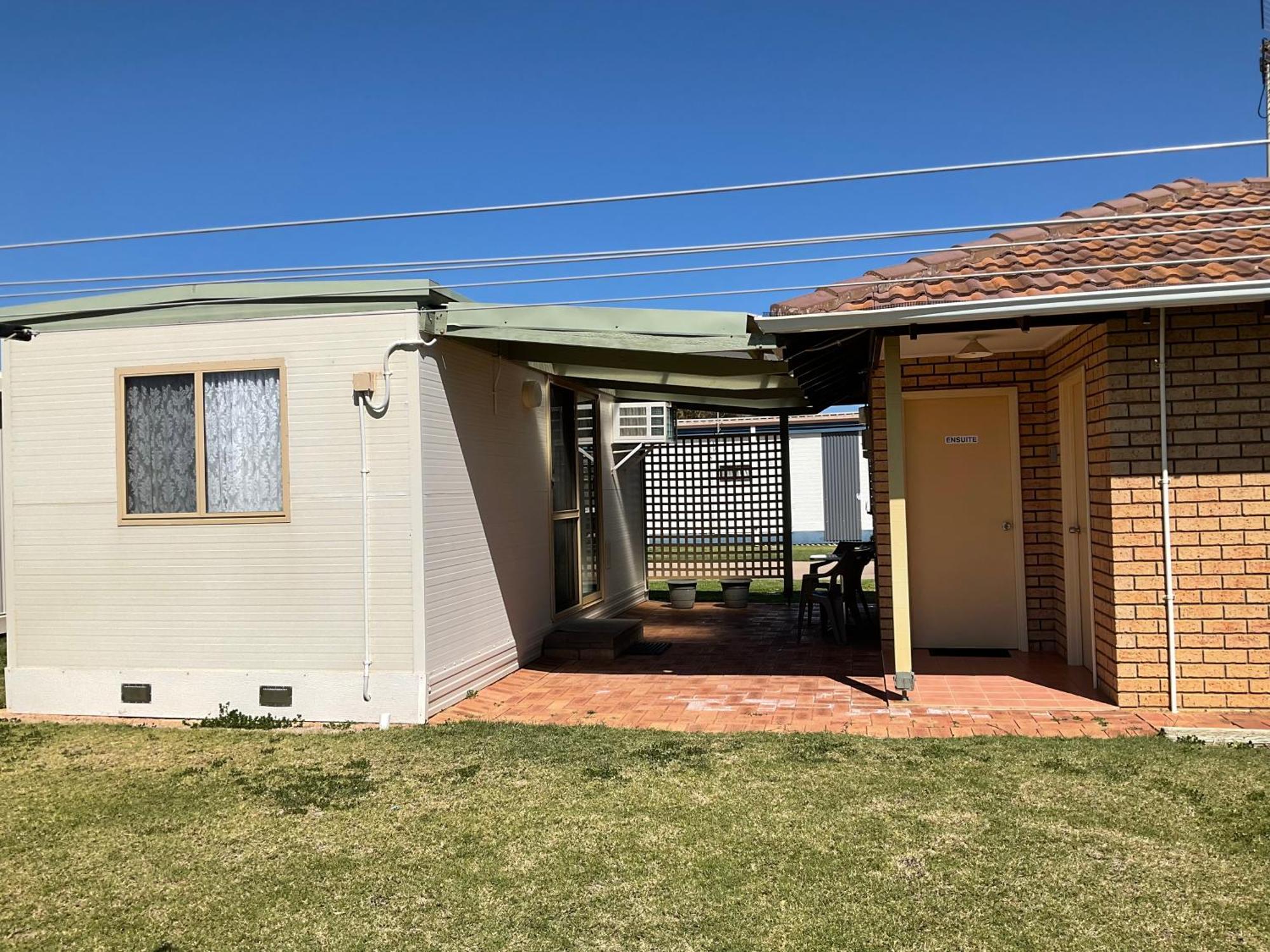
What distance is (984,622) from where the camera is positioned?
868 centimetres

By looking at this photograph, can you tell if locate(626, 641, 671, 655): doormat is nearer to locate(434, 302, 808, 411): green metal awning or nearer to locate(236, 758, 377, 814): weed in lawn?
locate(434, 302, 808, 411): green metal awning

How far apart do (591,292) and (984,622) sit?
497 centimetres

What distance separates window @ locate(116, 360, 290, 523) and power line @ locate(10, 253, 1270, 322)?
53cm

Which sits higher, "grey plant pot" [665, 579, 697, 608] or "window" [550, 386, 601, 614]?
"window" [550, 386, 601, 614]

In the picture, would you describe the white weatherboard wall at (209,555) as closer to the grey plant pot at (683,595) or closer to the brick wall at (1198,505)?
the brick wall at (1198,505)

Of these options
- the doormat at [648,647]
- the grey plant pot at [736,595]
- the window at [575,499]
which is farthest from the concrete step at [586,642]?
the grey plant pot at [736,595]

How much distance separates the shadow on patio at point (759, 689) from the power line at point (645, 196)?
3762mm

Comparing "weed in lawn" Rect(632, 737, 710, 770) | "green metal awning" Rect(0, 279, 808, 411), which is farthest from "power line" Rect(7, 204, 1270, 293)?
"weed in lawn" Rect(632, 737, 710, 770)

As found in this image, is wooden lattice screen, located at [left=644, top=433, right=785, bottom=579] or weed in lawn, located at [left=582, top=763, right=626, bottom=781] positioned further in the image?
wooden lattice screen, located at [left=644, top=433, right=785, bottom=579]

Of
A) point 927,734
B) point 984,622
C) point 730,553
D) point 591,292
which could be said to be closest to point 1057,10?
point 591,292

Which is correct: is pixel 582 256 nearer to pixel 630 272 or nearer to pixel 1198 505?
pixel 630 272

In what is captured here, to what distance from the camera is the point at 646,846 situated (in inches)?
171

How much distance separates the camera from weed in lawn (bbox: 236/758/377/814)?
5.16 meters

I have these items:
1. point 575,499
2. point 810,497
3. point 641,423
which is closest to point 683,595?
point 641,423
